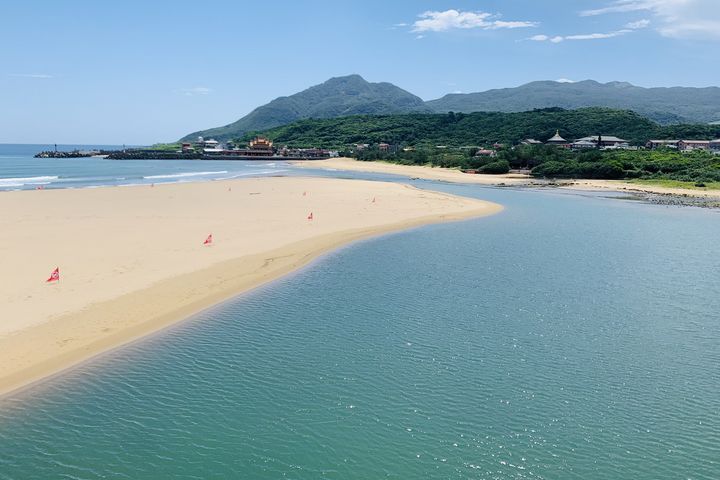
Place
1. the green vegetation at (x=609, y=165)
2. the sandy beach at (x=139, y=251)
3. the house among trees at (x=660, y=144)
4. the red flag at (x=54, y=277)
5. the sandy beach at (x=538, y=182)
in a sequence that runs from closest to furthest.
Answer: the sandy beach at (x=139, y=251) → the red flag at (x=54, y=277) → the sandy beach at (x=538, y=182) → the green vegetation at (x=609, y=165) → the house among trees at (x=660, y=144)

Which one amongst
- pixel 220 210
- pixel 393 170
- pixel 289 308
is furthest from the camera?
pixel 393 170

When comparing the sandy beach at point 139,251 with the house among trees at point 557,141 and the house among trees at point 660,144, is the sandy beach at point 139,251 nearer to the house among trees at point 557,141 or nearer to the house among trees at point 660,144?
the house among trees at point 660,144

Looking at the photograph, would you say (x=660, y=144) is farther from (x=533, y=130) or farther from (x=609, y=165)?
(x=609, y=165)

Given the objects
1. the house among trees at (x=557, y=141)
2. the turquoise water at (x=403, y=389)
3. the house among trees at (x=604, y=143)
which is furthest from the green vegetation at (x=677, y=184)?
the house among trees at (x=557, y=141)

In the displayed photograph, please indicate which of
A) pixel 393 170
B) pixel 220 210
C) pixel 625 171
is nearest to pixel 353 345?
pixel 220 210

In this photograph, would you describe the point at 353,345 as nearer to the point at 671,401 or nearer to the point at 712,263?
the point at 671,401

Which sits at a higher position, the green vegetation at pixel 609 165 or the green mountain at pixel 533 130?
the green mountain at pixel 533 130

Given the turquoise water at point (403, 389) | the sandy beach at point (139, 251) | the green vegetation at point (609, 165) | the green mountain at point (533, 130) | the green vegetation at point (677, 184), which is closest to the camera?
the turquoise water at point (403, 389)
